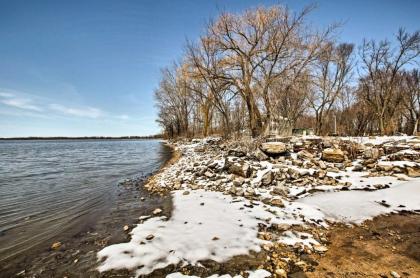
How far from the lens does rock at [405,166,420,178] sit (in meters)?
6.69

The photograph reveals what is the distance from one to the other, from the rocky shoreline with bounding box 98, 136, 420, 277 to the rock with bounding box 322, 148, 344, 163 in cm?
3

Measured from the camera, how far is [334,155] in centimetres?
859

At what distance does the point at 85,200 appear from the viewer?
730cm

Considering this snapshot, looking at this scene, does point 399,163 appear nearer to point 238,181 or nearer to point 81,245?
point 238,181

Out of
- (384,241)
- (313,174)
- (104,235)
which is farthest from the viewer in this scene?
(313,174)

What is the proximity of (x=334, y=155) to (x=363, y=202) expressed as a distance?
138 inches

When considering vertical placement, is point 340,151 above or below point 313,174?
above

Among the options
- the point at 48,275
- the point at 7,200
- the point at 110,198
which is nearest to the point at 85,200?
the point at 110,198

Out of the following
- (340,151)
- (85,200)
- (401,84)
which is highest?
(401,84)

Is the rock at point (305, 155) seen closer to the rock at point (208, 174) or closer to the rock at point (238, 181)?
the rock at point (238, 181)

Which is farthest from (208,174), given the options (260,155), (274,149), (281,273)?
(281,273)

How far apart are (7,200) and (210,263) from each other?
8026mm

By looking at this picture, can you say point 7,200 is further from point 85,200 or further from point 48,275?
point 48,275

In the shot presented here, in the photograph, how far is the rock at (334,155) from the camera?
28.0ft
